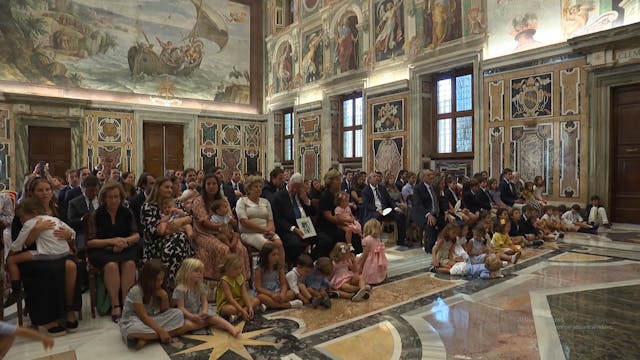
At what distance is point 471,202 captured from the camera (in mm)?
8086

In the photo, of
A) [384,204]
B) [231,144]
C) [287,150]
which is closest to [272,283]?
[384,204]

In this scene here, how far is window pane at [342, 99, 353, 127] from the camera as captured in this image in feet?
48.9

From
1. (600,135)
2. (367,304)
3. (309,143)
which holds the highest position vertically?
(309,143)

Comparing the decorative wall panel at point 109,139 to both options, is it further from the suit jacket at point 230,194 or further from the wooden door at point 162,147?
the suit jacket at point 230,194

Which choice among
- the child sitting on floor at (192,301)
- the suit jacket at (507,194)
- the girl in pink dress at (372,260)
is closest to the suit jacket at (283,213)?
the girl in pink dress at (372,260)

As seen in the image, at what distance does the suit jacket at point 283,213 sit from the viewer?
17.4 ft

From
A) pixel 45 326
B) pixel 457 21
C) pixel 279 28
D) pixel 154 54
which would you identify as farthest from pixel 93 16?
pixel 45 326

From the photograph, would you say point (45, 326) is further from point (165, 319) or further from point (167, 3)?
point (167, 3)

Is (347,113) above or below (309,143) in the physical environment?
above

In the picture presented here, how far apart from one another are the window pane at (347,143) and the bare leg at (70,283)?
11839mm

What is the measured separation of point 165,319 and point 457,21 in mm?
10635

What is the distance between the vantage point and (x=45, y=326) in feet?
11.8

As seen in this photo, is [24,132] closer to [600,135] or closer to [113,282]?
[113,282]

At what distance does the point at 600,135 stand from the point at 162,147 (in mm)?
14699
